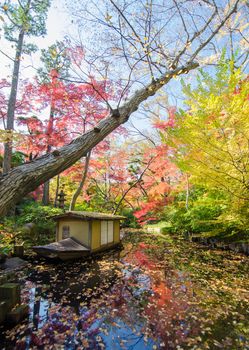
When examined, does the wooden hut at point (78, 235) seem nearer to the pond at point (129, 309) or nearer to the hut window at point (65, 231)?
the hut window at point (65, 231)

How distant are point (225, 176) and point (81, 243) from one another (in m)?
6.24

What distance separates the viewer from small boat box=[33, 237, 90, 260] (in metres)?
7.26

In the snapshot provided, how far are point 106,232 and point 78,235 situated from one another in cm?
184

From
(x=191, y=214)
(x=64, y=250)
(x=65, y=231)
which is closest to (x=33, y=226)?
(x=65, y=231)

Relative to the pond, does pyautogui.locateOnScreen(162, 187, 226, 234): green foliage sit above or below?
above

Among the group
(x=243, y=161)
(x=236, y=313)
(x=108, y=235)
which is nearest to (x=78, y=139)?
(x=243, y=161)

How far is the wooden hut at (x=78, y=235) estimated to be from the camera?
7648 millimetres

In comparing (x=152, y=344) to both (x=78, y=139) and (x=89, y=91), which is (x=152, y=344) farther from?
(x=89, y=91)

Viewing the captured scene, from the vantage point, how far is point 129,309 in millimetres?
4332

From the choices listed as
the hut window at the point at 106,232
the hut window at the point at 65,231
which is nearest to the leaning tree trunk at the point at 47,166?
the hut window at the point at 65,231

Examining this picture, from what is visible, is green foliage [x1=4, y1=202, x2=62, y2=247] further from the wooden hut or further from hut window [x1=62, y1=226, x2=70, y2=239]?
the wooden hut

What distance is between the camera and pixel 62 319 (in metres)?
3.89

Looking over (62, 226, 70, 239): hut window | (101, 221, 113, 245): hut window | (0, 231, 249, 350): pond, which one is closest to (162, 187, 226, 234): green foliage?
(0, 231, 249, 350): pond

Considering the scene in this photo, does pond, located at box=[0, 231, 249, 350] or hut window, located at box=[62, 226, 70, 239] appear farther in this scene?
hut window, located at box=[62, 226, 70, 239]
